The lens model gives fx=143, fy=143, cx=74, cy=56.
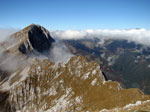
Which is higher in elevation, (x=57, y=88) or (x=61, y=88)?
(x=57, y=88)

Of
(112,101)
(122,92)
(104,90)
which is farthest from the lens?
(104,90)

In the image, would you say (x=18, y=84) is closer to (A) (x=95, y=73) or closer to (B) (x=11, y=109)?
(B) (x=11, y=109)

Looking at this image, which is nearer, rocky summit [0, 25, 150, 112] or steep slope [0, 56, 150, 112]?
steep slope [0, 56, 150, 112]

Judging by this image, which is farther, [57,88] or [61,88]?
[57,88]

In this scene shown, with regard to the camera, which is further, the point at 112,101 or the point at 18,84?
the point at 18,84

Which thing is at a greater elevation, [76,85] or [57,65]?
[57,65]

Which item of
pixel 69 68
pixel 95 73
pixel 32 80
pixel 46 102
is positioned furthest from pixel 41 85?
pixel 95 73

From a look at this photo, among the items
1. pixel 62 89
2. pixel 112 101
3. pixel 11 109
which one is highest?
pixel 112 101

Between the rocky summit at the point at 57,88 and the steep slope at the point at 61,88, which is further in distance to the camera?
the rocky summit at the point at 57,88
